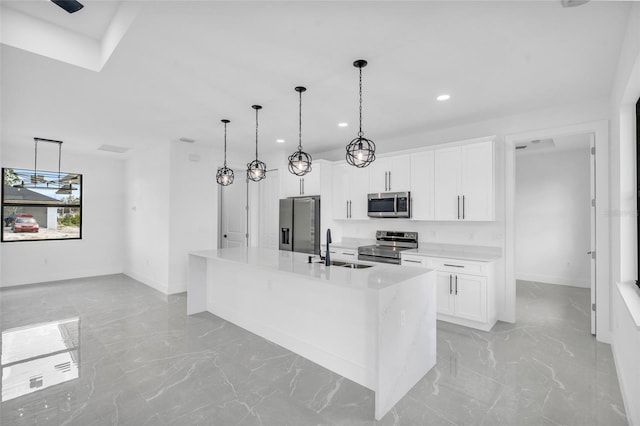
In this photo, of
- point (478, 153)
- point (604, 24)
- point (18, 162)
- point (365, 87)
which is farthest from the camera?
point (18, 162)

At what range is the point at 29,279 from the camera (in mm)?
5980

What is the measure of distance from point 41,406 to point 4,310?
11.0 ft

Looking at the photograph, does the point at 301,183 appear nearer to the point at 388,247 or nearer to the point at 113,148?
the point at 388,247

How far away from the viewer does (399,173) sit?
4.63 meters

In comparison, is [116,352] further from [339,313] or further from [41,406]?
[339,313]

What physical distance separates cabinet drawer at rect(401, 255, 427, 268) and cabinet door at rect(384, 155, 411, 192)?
3.40ft

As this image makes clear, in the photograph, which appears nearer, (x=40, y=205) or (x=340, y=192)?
(x=340, y=192)

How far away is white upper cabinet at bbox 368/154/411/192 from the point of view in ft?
15.0

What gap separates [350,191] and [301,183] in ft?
3.18

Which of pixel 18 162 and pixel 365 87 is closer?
pixel 365 87

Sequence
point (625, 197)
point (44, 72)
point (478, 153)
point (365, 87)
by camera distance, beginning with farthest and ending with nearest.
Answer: point (478, 153) → point (365, 87) → point (44, 72) → point (625, 197)

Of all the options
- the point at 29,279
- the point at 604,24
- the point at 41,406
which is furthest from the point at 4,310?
the point at 604,24

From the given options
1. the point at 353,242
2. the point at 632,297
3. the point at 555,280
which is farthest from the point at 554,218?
the point at 632,297

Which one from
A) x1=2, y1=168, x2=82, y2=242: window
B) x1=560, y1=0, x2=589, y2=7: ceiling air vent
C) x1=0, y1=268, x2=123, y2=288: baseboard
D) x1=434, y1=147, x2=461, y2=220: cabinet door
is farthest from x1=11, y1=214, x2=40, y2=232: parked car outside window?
x1=560, y1=0, x2=589, y2=7: ceiling air vent
